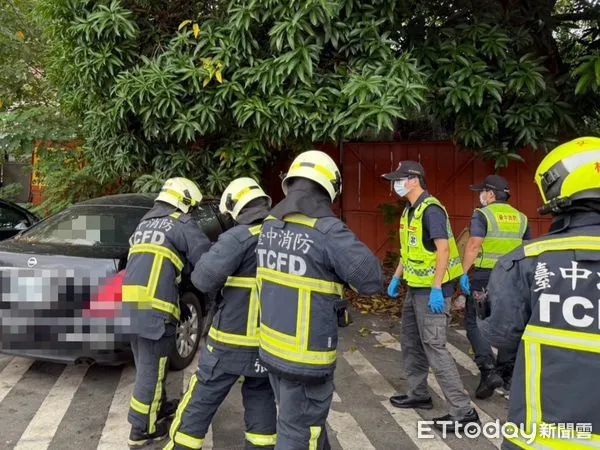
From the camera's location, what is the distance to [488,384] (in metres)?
4.18

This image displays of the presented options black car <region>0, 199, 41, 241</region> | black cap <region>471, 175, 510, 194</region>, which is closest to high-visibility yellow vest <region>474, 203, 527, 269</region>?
black cap <region>471, 175, 510, 194</region>

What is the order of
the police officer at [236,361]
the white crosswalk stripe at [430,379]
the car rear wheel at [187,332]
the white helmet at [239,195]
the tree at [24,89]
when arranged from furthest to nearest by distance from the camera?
1. the tree at [24,89]
2. the car rear wheel at [187,332]
3. the white crosswalk stripe at [430,379]
4. the white helmet at [239,195]
5. the police officer at [236,361]

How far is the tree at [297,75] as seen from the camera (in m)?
5.09

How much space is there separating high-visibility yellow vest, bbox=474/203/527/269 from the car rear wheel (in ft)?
8.25

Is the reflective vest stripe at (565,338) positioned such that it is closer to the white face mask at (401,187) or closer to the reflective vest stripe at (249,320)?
the reflective vest stripe at (249,320)

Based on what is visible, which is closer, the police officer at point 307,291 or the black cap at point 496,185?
the police officer at point 307,291

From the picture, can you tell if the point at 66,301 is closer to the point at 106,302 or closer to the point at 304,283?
the point at 106,302

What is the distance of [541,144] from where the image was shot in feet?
20.0

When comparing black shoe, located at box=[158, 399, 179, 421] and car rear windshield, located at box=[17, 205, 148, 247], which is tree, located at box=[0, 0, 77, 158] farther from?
black shoe, located at box=[158, 399, 179, 421]

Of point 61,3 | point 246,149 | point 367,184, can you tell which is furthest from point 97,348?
point 367,184

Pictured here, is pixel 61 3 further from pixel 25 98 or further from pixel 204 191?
pixel 25 98

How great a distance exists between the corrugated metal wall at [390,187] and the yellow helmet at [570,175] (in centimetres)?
587

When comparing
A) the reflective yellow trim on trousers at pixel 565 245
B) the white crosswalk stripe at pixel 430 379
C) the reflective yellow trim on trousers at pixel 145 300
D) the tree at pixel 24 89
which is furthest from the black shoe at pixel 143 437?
the tree at pixel 24 89

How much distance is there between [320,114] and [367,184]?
3529mm
